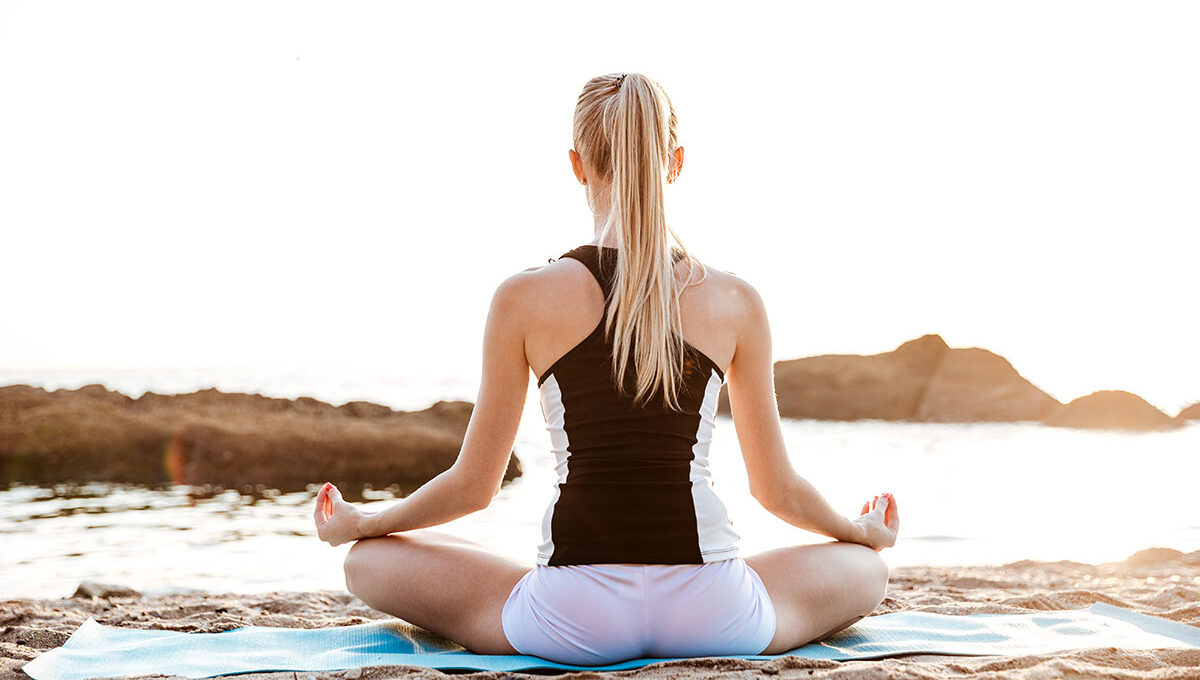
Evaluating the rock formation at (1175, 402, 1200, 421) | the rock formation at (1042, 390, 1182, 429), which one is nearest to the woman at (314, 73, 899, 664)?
the rock formation at (1042, 390, 1182, 429)

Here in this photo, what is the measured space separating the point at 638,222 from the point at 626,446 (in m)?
0.50

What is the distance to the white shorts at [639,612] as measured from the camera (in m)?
2.10

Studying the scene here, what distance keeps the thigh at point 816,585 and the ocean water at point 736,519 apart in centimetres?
20

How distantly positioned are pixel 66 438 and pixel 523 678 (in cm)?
1039

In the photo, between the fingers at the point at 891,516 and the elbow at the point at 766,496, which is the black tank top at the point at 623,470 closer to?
the elbow at the point at 766,496

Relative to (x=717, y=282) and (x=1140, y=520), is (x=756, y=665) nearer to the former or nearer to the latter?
(x=717, y=282)

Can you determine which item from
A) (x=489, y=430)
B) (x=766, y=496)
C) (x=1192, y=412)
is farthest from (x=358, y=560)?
(x=1192, y=412)

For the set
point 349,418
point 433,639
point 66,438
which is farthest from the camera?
point 349,418

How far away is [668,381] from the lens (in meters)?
2.07

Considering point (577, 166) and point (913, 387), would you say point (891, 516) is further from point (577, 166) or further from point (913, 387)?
point (913, 387)

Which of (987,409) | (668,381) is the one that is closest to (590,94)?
(668,381)

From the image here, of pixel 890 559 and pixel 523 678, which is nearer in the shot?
pixel 523 678

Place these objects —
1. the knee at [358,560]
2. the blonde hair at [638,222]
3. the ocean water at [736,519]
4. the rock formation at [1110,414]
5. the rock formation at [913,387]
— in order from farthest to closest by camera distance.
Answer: the rock formation at [913,387] → the rock formation at [1110,414] → the ocean water at [736,519] → the knee at [358,560] → the blonde hair at [638,222]

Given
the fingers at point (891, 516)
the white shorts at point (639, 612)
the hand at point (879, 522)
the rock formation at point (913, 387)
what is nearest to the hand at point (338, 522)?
the white shorts at point (639, 612)
